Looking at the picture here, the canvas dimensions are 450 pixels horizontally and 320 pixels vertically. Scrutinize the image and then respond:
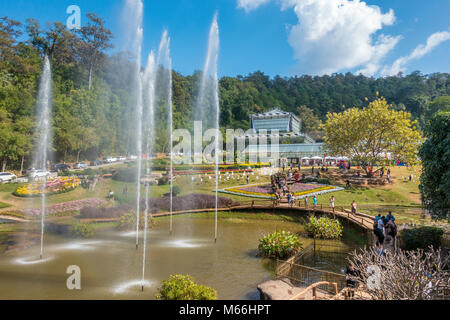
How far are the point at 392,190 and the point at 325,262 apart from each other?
2291 cm

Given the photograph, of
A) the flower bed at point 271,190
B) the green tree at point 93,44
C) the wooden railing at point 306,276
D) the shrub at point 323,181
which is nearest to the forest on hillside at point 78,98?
the green tree at point 93,44

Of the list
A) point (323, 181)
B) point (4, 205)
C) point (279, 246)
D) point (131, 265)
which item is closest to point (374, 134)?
point (323, 181)

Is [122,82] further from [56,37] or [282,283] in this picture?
[282,283]

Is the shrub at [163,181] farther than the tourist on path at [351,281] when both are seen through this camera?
Yes

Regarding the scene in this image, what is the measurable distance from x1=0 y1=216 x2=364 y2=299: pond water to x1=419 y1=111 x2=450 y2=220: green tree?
549 centimetres

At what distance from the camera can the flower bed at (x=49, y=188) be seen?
89.7 feet

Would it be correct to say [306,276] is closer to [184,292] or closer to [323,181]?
[184,292]

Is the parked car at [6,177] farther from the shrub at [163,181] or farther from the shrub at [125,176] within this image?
the shrub at [163,181]

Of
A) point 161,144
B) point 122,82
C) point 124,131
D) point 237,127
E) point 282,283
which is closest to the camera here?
point 282,283

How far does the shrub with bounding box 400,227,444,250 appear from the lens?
12836 mm

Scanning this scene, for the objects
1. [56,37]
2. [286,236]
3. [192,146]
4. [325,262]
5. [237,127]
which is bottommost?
[325,262]

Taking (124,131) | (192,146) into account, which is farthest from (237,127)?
(124,131)

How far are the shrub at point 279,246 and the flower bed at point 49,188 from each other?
2387cm

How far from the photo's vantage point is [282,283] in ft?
31.3
